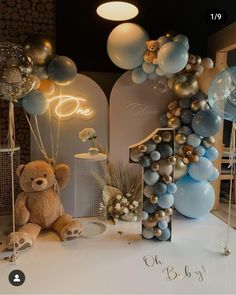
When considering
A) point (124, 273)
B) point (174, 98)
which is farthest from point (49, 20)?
point (124, 273)

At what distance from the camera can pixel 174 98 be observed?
3039mm

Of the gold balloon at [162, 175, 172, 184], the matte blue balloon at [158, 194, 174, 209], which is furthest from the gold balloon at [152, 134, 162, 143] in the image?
the matte blue balloon at [158, 194, 174, 209]

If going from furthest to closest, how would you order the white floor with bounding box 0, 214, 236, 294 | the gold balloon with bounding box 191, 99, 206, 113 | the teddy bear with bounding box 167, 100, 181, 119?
1. the teddy bear with bounding box 167, 100, 181, 119
2. the gold balloon with bounding box 191, 99, 206, 113
3. the white floor with bounding box 0, 214, 236, 294

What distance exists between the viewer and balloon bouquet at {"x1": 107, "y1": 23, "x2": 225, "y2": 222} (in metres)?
2.58

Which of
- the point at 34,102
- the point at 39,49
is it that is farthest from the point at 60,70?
the point at 34,102

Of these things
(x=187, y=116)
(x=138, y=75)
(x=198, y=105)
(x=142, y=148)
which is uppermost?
(x=138, y=75)

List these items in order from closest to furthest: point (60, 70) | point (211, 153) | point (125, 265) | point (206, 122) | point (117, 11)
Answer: point (125, 265), point (117, 11), point (60, 70), point (206, 122), point (211, 153)

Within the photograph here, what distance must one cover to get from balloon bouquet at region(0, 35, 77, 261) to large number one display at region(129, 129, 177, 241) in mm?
897

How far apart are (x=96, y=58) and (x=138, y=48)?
0.87 metres

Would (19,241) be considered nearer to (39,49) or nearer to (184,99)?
(39,49)

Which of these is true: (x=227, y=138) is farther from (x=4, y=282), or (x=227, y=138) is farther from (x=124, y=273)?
(x=4, y=282)

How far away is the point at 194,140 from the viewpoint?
2.75 meters

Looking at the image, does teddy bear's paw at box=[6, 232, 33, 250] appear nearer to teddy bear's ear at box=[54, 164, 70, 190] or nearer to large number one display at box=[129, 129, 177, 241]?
teddy bear's ear at box=[54, 164, 70, 190]

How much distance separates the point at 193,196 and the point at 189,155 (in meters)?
0.40
